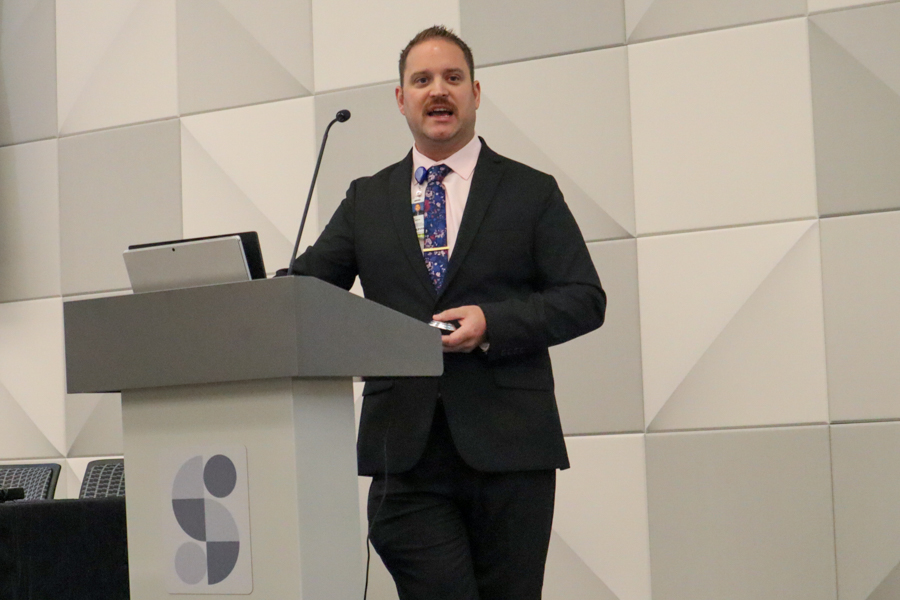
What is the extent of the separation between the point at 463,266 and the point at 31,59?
339cm

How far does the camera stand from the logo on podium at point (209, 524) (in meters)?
1.47

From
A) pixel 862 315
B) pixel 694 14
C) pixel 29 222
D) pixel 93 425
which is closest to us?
pixel 862 315

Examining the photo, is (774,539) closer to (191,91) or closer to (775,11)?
(775,11)

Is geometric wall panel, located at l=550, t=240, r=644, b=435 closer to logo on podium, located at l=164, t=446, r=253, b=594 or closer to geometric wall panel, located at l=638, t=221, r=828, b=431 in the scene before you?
geometric wall panel, located at l=638, t=221, r=828, b=431

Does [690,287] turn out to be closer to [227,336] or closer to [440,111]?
[440,111]

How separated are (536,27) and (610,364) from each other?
1311mm

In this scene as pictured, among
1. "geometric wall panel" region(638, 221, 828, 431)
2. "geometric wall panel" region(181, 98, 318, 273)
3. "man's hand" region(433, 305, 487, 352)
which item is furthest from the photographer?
"geometric wall panel" region(181, 98, 318, 273)

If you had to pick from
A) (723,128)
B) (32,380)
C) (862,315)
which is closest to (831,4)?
(723,128)

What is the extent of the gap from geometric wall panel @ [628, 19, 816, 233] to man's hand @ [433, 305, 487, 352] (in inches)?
68.8

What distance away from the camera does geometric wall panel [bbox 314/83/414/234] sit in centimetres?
387

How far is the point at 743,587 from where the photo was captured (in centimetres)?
327

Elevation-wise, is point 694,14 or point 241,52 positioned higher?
point 241,52

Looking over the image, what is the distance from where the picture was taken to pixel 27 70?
455cm

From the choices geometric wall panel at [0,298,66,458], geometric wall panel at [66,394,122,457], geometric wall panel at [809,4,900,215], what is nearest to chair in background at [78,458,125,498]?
geometric wall panel at [66,394,122,457]
